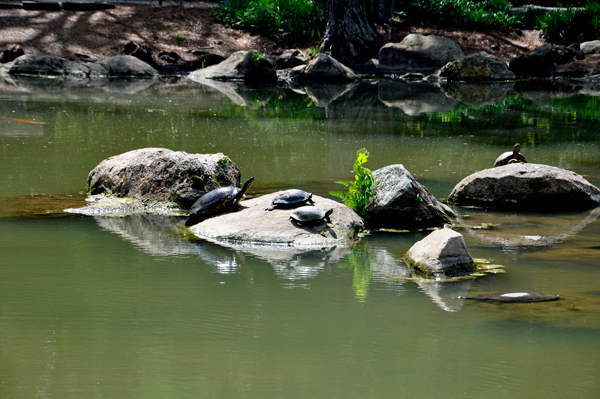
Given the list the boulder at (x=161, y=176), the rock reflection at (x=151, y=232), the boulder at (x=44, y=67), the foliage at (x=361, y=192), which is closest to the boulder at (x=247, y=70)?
the boulder at (x=44, y=67)

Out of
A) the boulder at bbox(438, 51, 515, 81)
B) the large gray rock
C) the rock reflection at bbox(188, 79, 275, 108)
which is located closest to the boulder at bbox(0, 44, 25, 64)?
the large gray rock

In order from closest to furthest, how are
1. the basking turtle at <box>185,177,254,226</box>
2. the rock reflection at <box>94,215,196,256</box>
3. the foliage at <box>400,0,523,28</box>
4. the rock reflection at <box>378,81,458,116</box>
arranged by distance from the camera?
the rock reflection at <box>94,215,196,256</box> → the basking turtle at <box>185,177,254,226</box> → the rock reflection at <box>378,81,458,116</box> → the foliage at <box>400,0,523,28</box>

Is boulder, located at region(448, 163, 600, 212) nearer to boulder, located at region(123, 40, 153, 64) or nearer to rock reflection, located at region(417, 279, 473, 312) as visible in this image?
rock reflection, located at region(417, 279, 473, 312)

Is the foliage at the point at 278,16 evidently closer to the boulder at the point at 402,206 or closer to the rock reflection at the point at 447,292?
the boulder at the point at 402,206

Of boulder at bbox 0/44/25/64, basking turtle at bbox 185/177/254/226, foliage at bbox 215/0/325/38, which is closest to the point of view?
basking turtle at bbox 185/177/254/226

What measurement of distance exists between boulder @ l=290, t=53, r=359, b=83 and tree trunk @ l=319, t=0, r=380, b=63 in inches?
79.1

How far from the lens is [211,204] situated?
6.62 metres

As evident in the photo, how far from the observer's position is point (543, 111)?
51.8ft

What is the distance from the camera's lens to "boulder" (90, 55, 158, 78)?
23.5 meters

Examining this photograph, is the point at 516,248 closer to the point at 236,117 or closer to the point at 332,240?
the point at 332,240

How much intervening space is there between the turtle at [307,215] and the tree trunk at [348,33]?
66.4 ft

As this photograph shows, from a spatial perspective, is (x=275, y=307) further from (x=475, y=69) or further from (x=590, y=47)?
(x=590, y=47)

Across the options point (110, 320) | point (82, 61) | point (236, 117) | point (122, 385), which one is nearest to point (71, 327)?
point (110, 320)

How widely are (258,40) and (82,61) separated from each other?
7843mm
